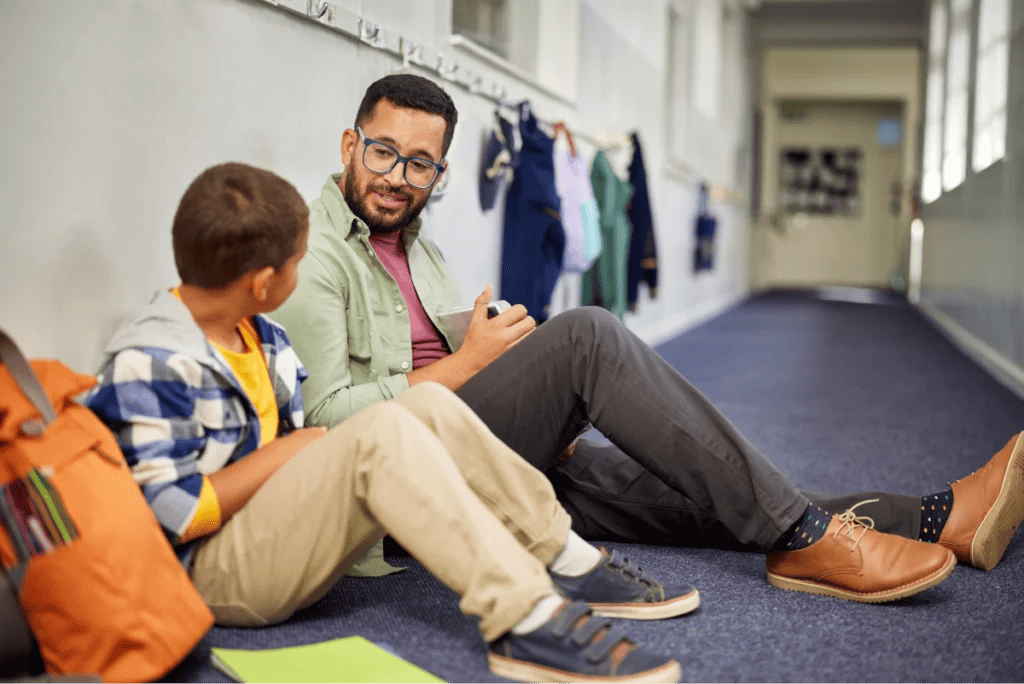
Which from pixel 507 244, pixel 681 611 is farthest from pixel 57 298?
pixel 507 244

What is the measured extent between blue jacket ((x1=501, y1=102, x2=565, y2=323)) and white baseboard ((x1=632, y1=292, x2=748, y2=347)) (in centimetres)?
139

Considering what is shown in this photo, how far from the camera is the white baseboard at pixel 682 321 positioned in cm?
613

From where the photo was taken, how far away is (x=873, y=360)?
5105 mm

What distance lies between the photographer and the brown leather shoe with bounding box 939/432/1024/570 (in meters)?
1.68

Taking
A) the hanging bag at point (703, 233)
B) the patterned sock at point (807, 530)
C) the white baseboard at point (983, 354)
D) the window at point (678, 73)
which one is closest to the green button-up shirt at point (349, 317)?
the patterned sock at point (807, 530)

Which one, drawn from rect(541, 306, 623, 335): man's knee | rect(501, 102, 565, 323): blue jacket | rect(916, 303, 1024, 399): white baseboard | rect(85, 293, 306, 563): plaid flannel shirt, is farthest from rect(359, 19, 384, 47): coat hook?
rect(916, 303, 1024, 399): white baseboard

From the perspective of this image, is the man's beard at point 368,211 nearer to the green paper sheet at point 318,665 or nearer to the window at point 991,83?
the green paper sheet at point 318,665

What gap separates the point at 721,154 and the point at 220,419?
9.02 m

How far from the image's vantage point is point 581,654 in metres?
1.14

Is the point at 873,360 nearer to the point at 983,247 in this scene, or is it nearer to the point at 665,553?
the point at 983,247

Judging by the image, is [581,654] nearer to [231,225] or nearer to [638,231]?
[231,225]

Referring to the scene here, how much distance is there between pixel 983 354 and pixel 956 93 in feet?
11.1

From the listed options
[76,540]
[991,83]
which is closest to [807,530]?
[76,540]

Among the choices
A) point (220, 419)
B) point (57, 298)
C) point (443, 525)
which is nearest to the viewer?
point (443, 525)
